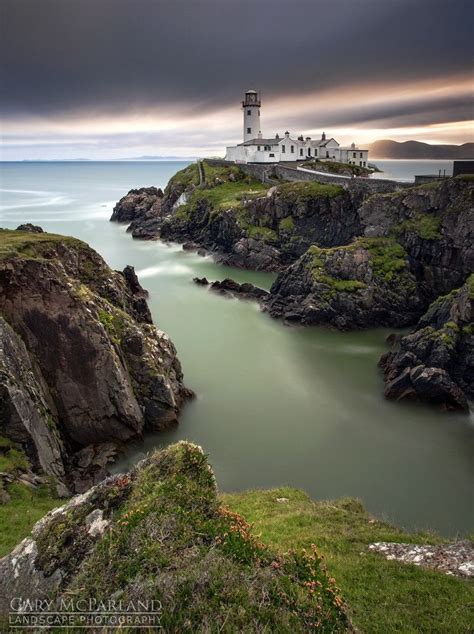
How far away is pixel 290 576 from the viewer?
305 inches

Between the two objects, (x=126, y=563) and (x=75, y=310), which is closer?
(x=126, y=563)

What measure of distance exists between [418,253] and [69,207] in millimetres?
104069

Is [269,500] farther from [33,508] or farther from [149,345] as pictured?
[149,345]

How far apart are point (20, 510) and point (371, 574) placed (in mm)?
10422

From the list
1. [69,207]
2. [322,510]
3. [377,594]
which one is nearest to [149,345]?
[322,510]

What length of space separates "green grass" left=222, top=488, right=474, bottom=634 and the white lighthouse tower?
93.5 metres

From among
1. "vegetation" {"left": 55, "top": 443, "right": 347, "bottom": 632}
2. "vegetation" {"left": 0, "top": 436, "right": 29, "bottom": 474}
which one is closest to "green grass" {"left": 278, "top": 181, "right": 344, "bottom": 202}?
"vegetation" {"left": 0, "top": 436, "right": 29, "bottom": 474}

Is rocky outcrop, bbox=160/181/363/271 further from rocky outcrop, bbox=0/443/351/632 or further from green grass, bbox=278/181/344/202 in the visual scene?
rocky outcrop, bbox=0/443/351/632

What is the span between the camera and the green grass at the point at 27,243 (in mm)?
21898

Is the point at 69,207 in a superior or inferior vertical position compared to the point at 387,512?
superior

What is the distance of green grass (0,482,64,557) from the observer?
12570 millimetres

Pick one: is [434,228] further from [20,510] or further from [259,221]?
[20,510]

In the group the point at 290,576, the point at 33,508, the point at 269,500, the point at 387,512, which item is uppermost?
the point at 290,576

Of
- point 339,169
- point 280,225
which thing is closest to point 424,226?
point 280,225
